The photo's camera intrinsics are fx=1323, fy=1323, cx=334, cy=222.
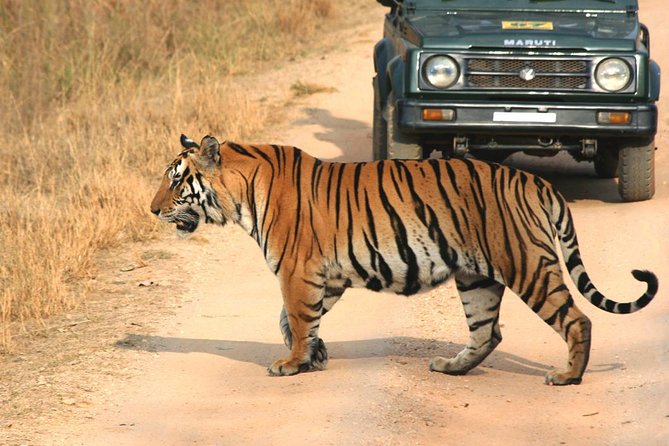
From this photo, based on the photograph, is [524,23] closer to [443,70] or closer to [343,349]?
[443,70]

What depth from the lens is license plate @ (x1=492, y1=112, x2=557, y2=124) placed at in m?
10.0

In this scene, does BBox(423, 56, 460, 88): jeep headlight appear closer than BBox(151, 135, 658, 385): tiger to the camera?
No

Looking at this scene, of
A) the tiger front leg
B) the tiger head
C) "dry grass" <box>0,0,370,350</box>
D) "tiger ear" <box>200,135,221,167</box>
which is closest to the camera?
the tiger front leg

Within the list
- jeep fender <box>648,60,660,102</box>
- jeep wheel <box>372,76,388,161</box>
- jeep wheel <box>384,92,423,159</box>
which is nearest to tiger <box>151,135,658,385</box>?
jeep wheel <box>384,92,423,159</box>

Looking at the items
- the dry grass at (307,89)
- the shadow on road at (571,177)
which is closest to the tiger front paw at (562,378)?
the shadow on road at (571,177)

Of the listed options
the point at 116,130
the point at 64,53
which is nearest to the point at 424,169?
the point at 116,130

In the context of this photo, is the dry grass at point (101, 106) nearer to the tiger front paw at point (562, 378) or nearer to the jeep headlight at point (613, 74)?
the tiger front paw at point (562, 378)

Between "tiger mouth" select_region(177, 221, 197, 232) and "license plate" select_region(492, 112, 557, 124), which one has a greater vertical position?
"license plate" select_region(492, 112, 557, 124)

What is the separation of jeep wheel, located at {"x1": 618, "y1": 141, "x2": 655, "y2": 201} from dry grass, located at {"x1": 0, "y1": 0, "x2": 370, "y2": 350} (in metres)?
3.76

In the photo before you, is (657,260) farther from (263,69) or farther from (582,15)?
(263,69)

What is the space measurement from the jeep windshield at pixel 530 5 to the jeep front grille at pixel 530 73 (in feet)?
2.98

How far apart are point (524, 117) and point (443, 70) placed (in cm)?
71

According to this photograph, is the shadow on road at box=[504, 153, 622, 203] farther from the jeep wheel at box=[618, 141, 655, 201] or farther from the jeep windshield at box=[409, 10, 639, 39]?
the jeep windshield at box=[409, 10, 639, 39]

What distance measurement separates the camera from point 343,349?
24.0 ft
